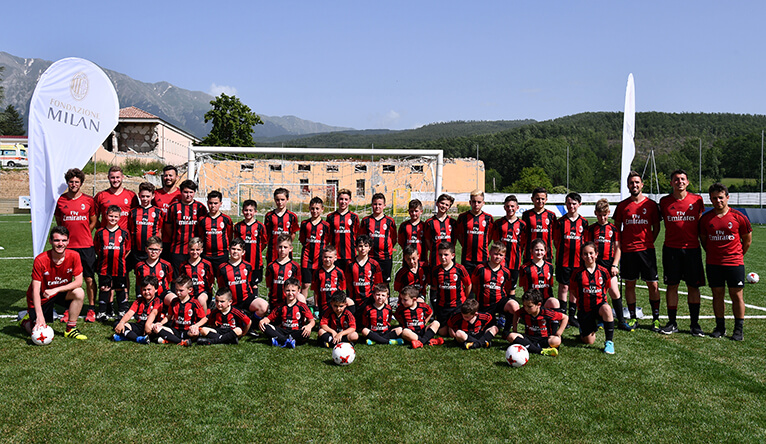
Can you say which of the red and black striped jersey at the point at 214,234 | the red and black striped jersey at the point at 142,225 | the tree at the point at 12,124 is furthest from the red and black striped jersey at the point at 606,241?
the tree at the point at 12,124

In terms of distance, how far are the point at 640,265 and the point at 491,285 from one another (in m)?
1.66

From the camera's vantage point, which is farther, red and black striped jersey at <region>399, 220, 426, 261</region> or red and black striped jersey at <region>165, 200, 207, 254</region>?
red and black striped jersey at <region>399, 220, 426, 261</region>

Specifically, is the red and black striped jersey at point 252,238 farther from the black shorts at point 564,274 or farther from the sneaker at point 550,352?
the black shorts at point 564,274

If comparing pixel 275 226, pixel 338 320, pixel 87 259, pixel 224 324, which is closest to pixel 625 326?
pixel 338 320

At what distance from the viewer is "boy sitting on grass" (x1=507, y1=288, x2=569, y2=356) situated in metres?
4.47

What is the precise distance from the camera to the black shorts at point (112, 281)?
215 inches

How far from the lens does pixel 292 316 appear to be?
4.77 meters

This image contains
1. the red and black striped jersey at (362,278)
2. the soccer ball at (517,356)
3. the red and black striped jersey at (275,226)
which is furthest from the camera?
the red and black striped jersey at (275,226)

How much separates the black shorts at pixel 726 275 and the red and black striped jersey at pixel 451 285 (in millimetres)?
2321

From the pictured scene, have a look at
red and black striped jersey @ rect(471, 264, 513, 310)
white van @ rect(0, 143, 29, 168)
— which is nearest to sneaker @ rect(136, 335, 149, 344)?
red and black striped jersey @ rect(471, 264, 513, 310)

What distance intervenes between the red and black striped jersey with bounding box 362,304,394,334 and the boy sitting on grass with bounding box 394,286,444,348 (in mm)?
154

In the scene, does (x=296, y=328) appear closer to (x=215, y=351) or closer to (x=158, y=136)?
(x=215, y=351)

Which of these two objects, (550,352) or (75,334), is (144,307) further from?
(550,352)

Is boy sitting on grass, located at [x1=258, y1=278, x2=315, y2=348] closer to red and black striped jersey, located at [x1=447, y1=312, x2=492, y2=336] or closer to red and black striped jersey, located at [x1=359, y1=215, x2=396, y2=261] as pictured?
red and black striped jersey, located at [x1=359, y1=215, x2=396, y2=261]
